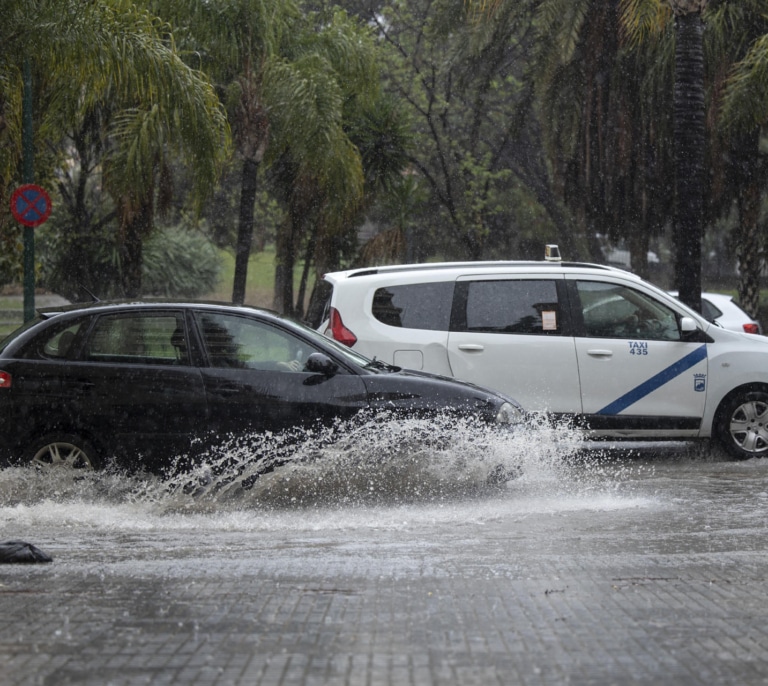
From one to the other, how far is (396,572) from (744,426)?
583 centimetres

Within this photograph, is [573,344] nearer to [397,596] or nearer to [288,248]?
[397,596]

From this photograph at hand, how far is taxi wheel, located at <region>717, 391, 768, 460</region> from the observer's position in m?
10.9

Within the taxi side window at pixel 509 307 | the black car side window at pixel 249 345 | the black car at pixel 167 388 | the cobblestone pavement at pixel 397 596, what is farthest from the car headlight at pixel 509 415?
the taxi side window at pixel 509 307

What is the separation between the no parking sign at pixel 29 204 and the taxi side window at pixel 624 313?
8789 millimetres

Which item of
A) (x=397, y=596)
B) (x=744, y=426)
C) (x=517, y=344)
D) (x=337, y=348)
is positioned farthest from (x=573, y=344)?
(x=397, y=596)

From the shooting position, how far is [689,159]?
15.0m

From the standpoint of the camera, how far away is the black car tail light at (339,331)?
10594 millimetres

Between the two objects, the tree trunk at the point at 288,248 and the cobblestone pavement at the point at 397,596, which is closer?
the cobblestone pavement at the point at 397,596

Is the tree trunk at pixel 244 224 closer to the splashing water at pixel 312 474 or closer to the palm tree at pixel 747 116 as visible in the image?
the palm tree at pixel 747 116

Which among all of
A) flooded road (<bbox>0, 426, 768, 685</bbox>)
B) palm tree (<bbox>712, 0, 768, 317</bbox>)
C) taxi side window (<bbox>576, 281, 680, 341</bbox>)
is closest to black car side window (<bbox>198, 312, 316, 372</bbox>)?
flooded road (<bbox>0, 426, 768, 685</bbox>)

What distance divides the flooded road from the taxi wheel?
0.66 meters

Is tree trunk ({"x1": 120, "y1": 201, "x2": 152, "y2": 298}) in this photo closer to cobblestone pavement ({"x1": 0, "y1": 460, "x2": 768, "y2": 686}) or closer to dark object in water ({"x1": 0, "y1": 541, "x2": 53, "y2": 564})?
cobblestone pavement ({"x1": 0, "y1": 460, "x2": 768, "y2": 686})

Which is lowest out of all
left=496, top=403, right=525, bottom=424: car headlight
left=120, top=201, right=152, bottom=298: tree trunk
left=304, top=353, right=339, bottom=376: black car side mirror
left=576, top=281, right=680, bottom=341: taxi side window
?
left=496, top=403, right=525, bottom=424: car headlight

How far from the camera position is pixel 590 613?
16.8 feet
